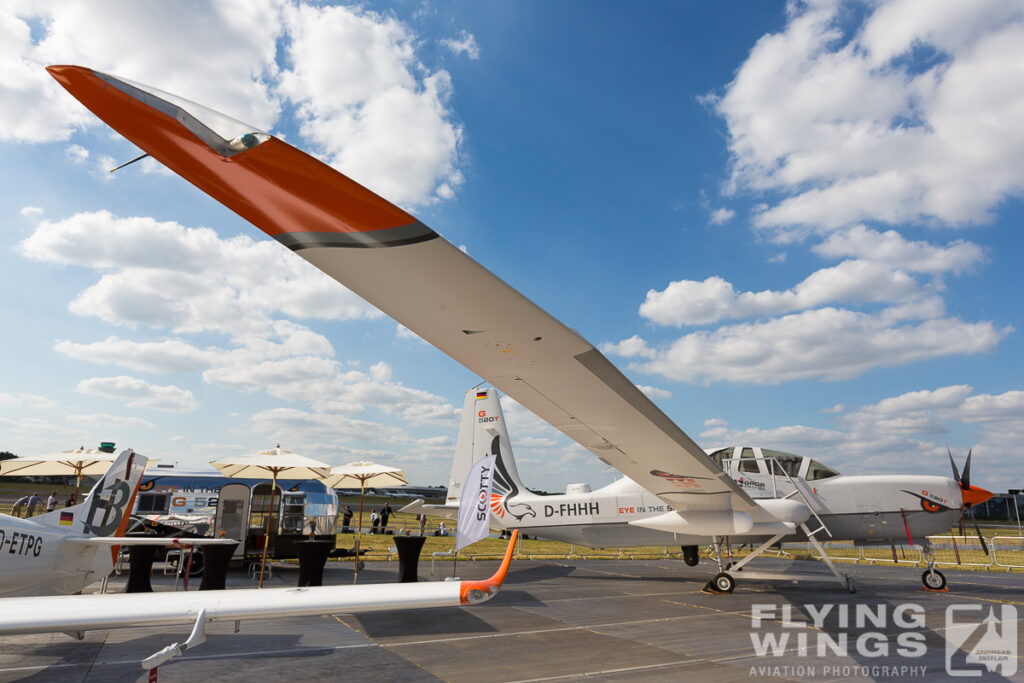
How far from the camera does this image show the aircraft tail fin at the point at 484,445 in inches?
628

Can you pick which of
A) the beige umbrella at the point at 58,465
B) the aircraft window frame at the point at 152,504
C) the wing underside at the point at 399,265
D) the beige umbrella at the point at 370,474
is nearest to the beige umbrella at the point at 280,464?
the beige umbrella at the point at 370,474

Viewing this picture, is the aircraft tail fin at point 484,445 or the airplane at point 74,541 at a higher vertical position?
the aircraft tail fin at point 484,445

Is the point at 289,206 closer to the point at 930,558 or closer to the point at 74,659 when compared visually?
the point at 74,659

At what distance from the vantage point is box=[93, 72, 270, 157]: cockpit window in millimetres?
2230

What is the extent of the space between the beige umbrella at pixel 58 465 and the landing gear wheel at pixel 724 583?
17.2 m

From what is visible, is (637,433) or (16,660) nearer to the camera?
(637,433)

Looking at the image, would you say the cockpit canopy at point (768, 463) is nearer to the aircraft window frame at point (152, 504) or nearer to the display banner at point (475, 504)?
the display banner at point (475, 504)

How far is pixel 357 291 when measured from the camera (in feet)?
10.5

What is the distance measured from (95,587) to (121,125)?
46.0 ft

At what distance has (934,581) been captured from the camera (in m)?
11.9

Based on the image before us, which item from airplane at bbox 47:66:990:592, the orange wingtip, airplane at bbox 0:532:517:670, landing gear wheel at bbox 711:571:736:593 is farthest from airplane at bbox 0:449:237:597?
landing gear wheel at bbox 711:571:736:593

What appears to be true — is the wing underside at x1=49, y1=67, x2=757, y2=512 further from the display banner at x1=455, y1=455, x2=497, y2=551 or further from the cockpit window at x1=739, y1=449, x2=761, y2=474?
the cockpit window at x1=739, y1=449, x2=761, y2=474

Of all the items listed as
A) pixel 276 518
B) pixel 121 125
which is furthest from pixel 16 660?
pixel 276 518

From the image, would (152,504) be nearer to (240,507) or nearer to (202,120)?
(240,507)
